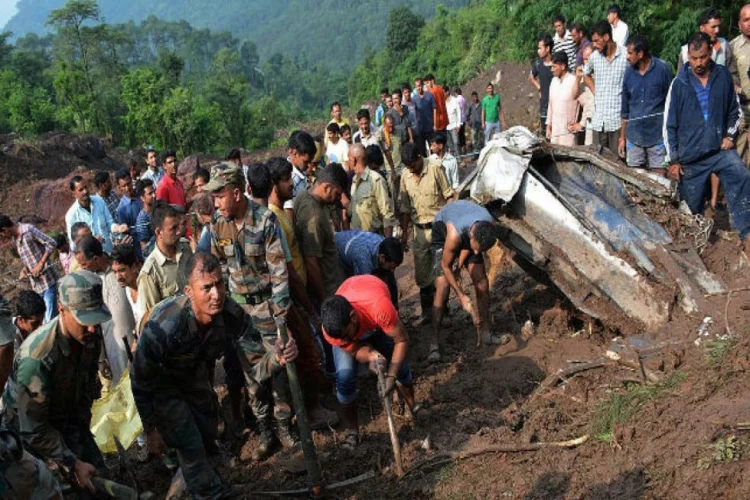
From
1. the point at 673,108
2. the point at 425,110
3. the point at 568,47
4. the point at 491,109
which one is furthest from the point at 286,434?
the point at 491,109

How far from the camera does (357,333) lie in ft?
14.7

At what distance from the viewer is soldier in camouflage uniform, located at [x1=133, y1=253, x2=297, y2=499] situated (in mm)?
3482

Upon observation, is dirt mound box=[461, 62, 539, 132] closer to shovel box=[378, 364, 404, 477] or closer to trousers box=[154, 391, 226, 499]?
shovel box=[378, 364, 404, 477]

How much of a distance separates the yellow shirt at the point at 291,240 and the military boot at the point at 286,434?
3.56ft

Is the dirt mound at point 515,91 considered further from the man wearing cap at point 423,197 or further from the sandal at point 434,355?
the sandal at point 434,355

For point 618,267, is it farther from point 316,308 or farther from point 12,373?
point 12,373

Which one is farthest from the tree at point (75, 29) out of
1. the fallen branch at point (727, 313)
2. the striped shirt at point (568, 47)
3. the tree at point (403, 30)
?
the fallen branch at point (727, 313)

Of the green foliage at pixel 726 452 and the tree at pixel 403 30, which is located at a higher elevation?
the tree at pixel 403 30

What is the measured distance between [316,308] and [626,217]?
9.23ft

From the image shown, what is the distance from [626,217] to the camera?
5684 millimetres

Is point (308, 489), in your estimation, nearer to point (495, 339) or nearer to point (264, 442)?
point (264, 442)

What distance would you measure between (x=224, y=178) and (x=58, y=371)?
160 centimetres

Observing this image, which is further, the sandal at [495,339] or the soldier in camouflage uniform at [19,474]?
the sandal at [495,339]

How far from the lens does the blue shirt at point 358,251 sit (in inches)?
215
